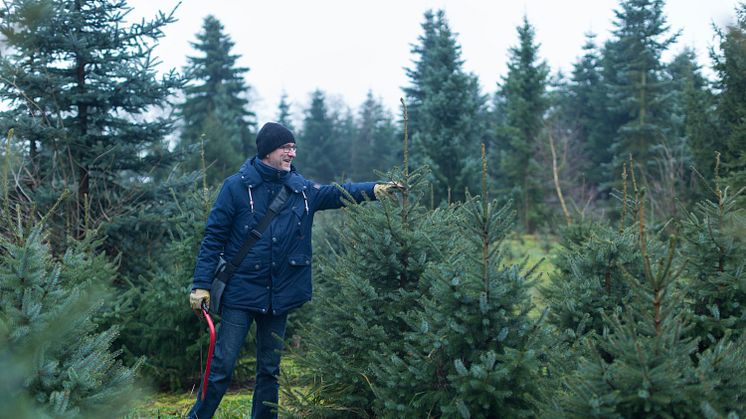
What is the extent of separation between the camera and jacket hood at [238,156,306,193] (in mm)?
4723

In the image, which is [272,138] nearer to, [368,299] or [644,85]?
[368,299]

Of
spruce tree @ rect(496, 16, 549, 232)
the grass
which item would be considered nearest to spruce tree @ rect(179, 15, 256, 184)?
spruce tree @ rect(496, 16, 549, 232)

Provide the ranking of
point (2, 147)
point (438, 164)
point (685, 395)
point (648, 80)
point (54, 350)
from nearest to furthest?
1. point (685, 395)
2. point (54, 350)
3. point (2, 147)
4. point (438, 164)
5. point (648, 80)

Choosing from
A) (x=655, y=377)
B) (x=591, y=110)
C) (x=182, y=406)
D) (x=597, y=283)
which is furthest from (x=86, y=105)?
(x=591, y=110)

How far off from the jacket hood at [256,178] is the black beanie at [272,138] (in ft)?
0.43

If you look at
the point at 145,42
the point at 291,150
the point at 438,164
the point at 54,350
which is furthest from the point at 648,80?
the point at 54,350

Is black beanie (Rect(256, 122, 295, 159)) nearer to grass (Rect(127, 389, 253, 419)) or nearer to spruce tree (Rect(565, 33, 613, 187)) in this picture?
grass (Rect(127, 389, 253, 419))

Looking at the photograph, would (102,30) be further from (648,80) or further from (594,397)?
(648,80)

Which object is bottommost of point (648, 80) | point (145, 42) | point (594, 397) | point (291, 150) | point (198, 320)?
point (198, 320)

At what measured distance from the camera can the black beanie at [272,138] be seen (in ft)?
15.6

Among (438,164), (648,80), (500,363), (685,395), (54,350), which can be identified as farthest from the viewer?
(648,80)

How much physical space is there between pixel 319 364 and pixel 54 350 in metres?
1.97

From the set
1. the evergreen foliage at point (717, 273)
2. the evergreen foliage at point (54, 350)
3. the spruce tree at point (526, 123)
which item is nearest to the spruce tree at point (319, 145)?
the spruce tree at point (526, 123)

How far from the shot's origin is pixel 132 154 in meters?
8.89
